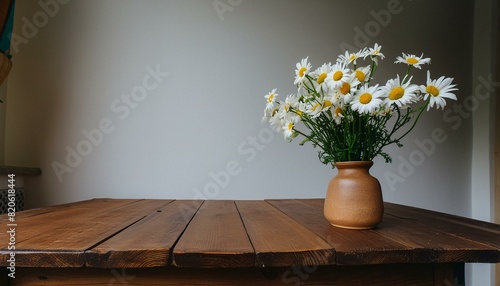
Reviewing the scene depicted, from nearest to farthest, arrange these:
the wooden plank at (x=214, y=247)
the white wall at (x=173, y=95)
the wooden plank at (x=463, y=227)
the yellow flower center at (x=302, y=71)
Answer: the wooden plank at (x=214, y=247) < the wooden plank at (x=463, y=227) < the yellow flower center at (x=302, y=71) < the white wall at (x=173, y=95)

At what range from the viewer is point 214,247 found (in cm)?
63

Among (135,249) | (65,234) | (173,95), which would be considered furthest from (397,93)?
(173,95)

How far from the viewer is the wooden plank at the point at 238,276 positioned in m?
0.66

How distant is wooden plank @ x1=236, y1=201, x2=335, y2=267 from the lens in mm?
600

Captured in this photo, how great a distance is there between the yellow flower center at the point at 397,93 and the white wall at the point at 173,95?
116 cm

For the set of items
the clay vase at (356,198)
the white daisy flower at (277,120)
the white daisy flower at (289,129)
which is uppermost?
the white daisy flower at (277,120)

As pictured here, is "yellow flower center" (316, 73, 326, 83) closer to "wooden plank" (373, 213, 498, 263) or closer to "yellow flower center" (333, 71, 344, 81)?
"yellow flower center" (333, 71, 344, 81)

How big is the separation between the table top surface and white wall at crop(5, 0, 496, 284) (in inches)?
34.3

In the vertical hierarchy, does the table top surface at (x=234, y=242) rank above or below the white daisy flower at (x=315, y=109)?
below

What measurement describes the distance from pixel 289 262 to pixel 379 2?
1.91m

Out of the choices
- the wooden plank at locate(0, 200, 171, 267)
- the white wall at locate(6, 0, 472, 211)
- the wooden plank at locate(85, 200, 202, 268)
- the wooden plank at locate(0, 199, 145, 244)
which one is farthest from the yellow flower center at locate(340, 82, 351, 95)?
the white wall at locate(6, 0, 472, 211)

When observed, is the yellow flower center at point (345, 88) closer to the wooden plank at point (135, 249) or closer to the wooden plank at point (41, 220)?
the wooden plank at point (135, 249)

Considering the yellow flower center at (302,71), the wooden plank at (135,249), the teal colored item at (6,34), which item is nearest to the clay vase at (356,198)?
the yellow flower center at (302,71)

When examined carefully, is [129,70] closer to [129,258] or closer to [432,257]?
[129,258]
